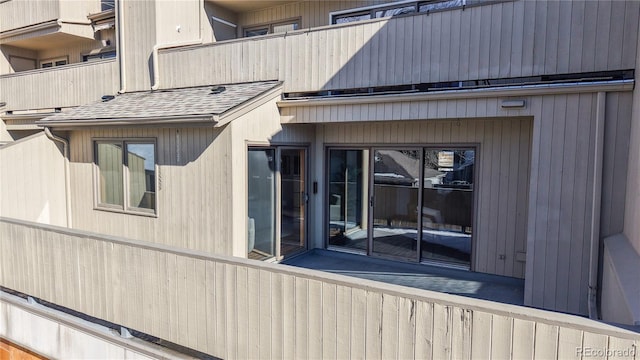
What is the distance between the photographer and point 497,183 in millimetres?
5910

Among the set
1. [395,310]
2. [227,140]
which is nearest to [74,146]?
[227,140]

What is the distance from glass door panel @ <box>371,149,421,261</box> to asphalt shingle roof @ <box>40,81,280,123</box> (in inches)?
93.7

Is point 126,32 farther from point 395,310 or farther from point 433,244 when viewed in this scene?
point 395,310

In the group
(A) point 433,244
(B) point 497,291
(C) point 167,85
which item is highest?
(C) point 167,85

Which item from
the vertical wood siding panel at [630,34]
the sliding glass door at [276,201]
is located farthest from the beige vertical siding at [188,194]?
the vertical wood siding panel at [630,34]

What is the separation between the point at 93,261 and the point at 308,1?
21.0 feet

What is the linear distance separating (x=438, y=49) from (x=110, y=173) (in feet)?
20.2

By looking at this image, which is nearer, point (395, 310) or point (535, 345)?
point (535, 345)

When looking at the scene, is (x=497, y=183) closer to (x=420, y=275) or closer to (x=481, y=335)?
(x=420, y=275)

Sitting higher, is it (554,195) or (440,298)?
(554,195)

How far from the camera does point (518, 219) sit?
5.77 m

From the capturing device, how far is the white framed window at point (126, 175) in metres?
6.78

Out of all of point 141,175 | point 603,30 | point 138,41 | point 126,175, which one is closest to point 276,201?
point 141,175

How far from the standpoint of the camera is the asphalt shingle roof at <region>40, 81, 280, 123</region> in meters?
6.04
